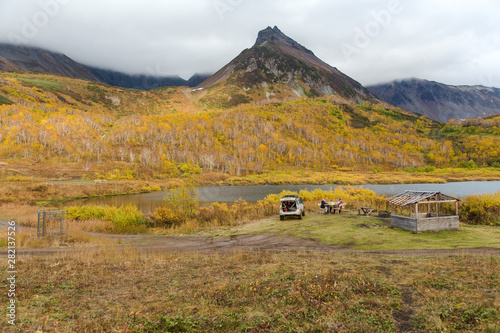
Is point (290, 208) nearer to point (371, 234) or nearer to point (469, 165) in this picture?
point (371, 234)

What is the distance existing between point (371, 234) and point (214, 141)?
468 ft

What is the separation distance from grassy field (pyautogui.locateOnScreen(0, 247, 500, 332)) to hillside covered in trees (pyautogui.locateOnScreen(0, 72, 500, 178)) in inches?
3514

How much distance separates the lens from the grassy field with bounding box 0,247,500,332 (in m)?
5.86

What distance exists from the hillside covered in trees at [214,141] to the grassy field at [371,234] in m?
82.5

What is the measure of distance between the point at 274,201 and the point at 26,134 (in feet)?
405

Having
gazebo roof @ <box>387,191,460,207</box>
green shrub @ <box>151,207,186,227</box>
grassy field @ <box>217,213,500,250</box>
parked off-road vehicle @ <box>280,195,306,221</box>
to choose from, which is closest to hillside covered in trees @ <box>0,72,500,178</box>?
green shrub @ <box>151,207,186,227</box>

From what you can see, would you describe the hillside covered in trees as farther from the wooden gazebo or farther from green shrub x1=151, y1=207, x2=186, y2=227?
the wooden gazebo

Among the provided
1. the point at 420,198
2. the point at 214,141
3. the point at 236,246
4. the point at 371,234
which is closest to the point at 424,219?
the point at 420,198

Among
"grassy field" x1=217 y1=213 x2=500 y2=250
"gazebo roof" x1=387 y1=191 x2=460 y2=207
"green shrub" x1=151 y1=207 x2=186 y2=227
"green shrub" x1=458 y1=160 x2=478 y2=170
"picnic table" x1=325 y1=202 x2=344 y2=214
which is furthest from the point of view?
"green shrub" x1=458 y1=160 x2=478 y2=170

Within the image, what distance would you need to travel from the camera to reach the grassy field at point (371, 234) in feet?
44.5

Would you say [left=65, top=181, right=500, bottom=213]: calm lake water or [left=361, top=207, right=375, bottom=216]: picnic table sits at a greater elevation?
[left=361, top=207, right=375, bottom=216]: picnic table

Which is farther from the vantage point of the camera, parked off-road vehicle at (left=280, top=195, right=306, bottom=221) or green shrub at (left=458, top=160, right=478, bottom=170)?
green shrub at (left=458, top=160, right=478, bottom=170)

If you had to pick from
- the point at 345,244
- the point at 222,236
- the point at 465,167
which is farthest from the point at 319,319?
the point at 465,167

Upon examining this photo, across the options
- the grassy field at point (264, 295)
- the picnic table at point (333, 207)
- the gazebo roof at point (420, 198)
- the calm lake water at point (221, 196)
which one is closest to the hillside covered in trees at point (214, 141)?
the calm lake water at point (221, 196)
